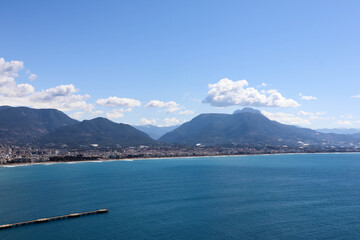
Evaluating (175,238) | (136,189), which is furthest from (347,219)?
(136,189)

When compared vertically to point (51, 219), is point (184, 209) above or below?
below

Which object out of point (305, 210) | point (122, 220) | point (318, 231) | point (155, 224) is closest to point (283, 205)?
point (305, 210)

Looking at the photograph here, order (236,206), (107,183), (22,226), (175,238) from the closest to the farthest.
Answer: (175,238), (22,226), (236,206), (107,183)

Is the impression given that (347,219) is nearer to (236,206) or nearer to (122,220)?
(236,206)

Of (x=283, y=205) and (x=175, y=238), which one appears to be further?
(x=283, y=205)

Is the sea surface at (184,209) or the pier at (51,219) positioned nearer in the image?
the sea surface at (184,209)

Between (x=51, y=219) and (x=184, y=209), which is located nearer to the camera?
(x=51, y=219)

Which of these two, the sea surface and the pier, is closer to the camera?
the sea surface

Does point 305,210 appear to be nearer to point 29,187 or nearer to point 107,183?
point 107,183

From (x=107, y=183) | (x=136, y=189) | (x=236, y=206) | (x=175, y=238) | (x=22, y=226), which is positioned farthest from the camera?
(x=107, y=183)
